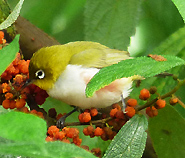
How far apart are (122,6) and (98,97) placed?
38 centimetres

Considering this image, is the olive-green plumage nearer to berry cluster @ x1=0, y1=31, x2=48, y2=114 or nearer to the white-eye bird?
the white-eye bird

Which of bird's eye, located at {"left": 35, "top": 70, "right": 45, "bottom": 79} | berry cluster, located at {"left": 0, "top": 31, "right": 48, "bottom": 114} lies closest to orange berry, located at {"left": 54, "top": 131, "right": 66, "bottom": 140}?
berry cluster, located at {"left": 0, "top": 31, "right": 48, "bottom": 114}

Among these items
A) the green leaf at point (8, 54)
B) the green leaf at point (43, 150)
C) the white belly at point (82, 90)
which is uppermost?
the green leaf at point (8, 54)

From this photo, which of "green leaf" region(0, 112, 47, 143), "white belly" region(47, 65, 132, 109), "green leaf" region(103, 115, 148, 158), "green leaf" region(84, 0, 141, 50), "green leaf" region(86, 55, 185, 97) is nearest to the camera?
"green leaf" region(0, 112, 47, 143)

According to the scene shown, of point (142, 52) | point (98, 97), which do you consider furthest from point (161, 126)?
point (142, 52)

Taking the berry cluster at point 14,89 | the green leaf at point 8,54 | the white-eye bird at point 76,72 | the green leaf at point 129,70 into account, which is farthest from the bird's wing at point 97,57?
the green leaf at point 8,54

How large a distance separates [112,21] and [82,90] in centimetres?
33

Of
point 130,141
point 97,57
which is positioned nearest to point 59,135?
point 130,141

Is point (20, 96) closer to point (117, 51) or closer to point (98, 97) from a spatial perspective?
point (98, 97)

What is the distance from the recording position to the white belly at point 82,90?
920mm

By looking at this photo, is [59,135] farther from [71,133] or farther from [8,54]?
[8,54]

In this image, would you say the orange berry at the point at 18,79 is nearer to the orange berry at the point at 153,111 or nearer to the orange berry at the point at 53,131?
the orange berry at the point at 53,131

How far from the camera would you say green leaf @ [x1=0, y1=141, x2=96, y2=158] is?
0.29 meters

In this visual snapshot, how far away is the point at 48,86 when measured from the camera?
0.97 m
